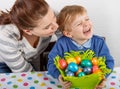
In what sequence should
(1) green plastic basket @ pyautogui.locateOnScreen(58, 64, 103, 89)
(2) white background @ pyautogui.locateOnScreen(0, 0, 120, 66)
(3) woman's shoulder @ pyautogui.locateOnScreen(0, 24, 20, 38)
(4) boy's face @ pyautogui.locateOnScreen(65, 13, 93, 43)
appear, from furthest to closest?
(2) white background @ pyautogui.locateOnScreen(0, 0, 120, 66)
(3) woman's shoulder @ pyautogui.locateOnScreen(0, 24, 20, 38)
(4) boy's face @ pyautogui.locateOnScreen(65, 13, 93, 43)
(1) green plastic basket @ pyautogui.locateOnScreen(58, 64, 103, 89)

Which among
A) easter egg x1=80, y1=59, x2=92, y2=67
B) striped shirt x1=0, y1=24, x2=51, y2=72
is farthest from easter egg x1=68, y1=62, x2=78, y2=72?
striped shirt x1=0, y1=24, x2=51, y2=72

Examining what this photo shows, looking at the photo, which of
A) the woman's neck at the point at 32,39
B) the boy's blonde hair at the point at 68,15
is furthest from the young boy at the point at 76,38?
the woman's neck at the point at 32,39

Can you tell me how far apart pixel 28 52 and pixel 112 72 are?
0.37 metres

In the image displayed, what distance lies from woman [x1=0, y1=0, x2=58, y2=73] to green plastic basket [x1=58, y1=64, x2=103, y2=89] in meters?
0.22

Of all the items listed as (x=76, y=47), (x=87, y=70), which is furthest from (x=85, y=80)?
(x=76, y=47)

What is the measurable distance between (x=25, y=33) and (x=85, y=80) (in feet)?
1.30

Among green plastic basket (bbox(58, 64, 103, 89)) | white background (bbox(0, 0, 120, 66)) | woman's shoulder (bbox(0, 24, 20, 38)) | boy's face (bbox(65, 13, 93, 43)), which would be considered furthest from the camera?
white background (bbox(0, 0, 120, 66))

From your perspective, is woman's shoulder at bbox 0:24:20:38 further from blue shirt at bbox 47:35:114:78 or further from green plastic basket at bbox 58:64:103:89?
green plastic basket at bbox 58:64:103:89

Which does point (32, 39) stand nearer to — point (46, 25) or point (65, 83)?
point (46, 25)

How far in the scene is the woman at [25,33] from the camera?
106cm

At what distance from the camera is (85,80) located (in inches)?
36.5

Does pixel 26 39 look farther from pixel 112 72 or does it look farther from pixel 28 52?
pixel 112 72

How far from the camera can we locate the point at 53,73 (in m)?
1.04

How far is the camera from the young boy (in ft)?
3.37
